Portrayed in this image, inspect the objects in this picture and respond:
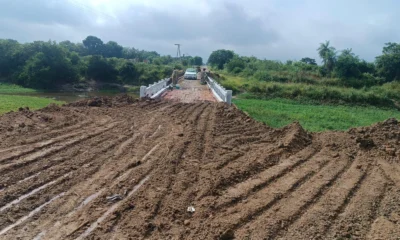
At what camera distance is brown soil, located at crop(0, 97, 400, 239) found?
4770mm

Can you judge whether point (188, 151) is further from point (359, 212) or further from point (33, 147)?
point (359, 212)

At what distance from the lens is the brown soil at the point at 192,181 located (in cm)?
477

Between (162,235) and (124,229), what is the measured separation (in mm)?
525

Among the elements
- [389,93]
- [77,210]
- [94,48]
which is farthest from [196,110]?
[94,48]

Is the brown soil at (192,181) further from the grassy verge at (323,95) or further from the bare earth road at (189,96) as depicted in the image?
the grassy verge at (323,95)

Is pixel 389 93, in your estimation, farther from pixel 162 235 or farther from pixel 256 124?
pixel 162 235

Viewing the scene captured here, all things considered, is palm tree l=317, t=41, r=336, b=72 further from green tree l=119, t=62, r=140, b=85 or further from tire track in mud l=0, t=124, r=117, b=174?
tire track in mud l=0, t=124, r=117, b=174

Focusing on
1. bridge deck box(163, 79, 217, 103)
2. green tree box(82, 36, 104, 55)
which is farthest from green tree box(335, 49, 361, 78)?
green tree box(82, 36, 104, 55)

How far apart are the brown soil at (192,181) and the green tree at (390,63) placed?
3312 centimetres

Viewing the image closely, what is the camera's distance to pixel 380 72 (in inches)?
1610

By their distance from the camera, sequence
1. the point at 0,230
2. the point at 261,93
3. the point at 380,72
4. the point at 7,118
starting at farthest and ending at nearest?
the point at 380,72 → the point at 261,93 → the point at 7,118 → the point at 0,230

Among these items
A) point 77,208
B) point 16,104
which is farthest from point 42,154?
point 16,104

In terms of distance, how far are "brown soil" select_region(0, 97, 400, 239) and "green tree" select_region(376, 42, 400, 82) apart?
33119 mm

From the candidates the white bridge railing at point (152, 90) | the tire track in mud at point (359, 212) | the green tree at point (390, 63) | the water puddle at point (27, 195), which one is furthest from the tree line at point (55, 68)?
the tire track in mud at point (359, 212)
